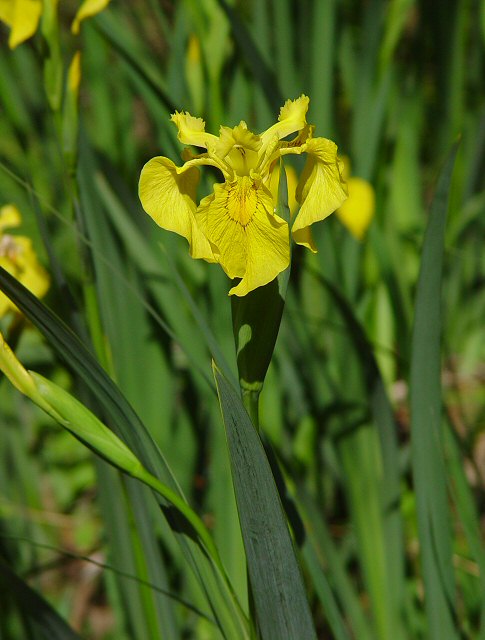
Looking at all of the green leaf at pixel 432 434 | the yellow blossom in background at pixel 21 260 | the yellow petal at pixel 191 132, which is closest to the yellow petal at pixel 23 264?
the yellow blossom in background at pixel 21 260

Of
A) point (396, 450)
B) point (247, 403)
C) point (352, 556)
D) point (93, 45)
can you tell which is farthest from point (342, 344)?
point (93, 45)

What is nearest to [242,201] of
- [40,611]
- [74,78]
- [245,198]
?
[245,198]

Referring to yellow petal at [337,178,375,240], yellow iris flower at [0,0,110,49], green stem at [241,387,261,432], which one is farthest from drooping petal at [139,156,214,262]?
yellow petal at [337,178,375,240]

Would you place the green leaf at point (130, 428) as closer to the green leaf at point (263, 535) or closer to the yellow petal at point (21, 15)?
the green leaf at point (263, 535)

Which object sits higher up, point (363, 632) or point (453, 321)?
point (453, 321)

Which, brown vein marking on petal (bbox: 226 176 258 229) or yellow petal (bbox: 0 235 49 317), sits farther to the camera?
yellow petal (bbox: 0 235 49 317)

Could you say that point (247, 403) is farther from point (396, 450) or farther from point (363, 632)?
point (363, 632)

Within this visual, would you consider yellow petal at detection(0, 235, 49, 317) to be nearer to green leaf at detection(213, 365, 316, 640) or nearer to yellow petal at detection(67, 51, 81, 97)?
yellow petal at detection(67, 51, 81, 97)
